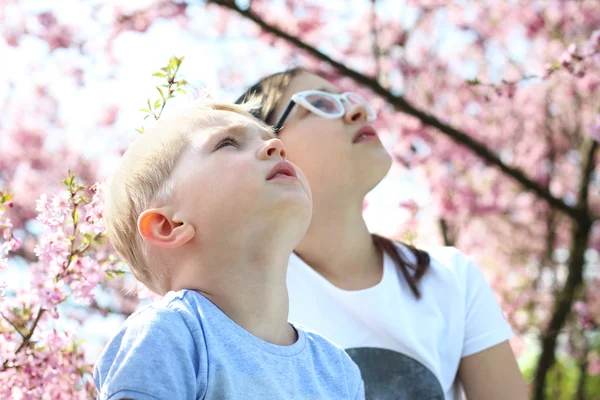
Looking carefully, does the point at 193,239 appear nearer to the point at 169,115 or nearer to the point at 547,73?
the point at 169,115

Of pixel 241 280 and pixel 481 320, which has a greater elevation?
pixel 241 280

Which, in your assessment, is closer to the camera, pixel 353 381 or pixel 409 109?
pixel 353 381

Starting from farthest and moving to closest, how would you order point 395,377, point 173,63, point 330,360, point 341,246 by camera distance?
point 341,246
point 395,377
point 173,63
point 330,360

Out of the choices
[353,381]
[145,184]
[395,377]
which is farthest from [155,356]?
[395,377]

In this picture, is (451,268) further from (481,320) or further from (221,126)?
(221,126)

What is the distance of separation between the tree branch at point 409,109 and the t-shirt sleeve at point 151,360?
83.9 inches

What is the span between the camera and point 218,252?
48.3 inches

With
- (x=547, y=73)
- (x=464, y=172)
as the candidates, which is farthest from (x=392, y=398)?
(x=464, y=172)

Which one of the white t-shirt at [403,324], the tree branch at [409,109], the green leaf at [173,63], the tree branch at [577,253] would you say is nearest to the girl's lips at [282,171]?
the green leaf at [173,63]

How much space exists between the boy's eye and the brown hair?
0.59 metres

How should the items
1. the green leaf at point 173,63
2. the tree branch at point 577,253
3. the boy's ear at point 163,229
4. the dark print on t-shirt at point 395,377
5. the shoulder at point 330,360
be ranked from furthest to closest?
the tree branch at point 577,253 < the dark print on t-shirt at point 395,377 < the green leaf at point 173,63 < the shoulder at point 330,360 < the boy's ear at point 163,229

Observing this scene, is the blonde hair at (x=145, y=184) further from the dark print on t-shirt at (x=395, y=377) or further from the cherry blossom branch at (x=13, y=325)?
the dark print on t-shirt at (x=395, y=377)

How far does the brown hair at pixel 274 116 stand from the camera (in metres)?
1.96

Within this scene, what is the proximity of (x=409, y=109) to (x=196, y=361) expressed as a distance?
8.14ft
